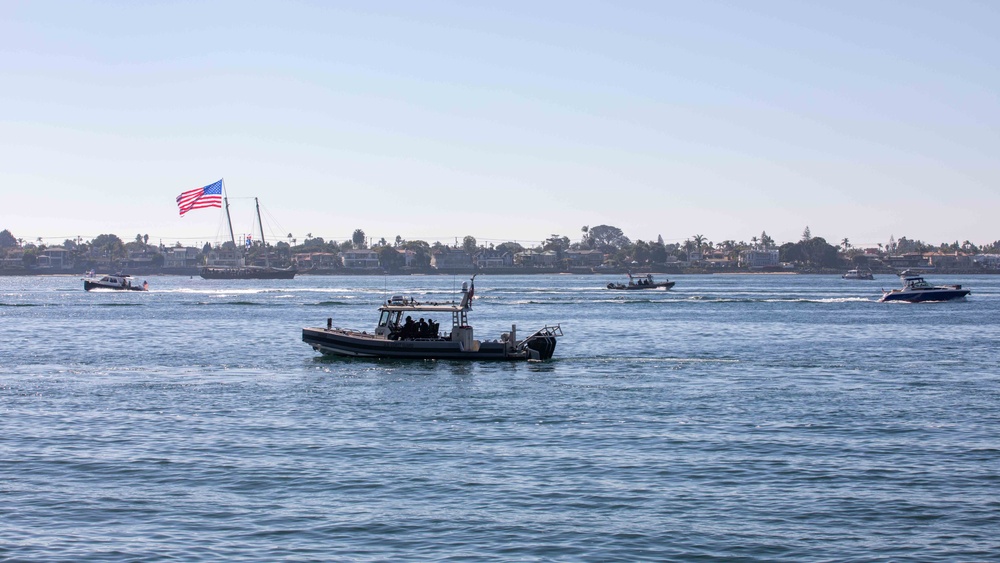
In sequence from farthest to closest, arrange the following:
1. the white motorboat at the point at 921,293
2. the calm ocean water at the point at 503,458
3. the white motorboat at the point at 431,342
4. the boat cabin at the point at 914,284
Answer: the boat cabin at the point at 914,284 → the white motorboat at the point at 921,293 → the white motorboat at the point at 431,342 → the calm ocean water at the point at 503,458

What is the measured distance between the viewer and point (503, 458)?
90.6ft

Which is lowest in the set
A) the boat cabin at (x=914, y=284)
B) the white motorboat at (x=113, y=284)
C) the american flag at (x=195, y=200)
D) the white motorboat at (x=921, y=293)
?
the white motorboat at (x=921, y=293)

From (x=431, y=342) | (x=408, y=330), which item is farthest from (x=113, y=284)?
(x=431, y=342)

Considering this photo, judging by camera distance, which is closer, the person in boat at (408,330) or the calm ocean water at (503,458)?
the calm ocean water at (503,458)

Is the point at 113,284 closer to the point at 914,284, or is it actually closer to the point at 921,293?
the point at 914,284

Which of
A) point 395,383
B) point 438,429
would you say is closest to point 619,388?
point 395,383

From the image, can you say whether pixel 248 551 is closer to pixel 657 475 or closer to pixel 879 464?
pixel 657 475

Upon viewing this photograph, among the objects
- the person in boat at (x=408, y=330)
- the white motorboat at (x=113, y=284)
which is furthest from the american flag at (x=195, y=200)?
the person in boat at (x=408, y=330)

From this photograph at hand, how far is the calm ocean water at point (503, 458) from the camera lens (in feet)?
66.4

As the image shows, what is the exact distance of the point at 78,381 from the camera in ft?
147

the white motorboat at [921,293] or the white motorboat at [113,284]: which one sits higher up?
the white motorboat at [113,284]

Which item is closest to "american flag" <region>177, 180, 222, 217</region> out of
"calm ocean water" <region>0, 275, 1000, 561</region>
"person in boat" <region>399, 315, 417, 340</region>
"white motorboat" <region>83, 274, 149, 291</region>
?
"white motorboat" <region>83, 274, 149, 291</region>

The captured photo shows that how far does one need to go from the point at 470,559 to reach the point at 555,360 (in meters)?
35.9

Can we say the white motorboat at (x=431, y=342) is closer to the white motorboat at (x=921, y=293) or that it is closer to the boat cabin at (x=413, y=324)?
the boat cabin at (x=413, y=324)
